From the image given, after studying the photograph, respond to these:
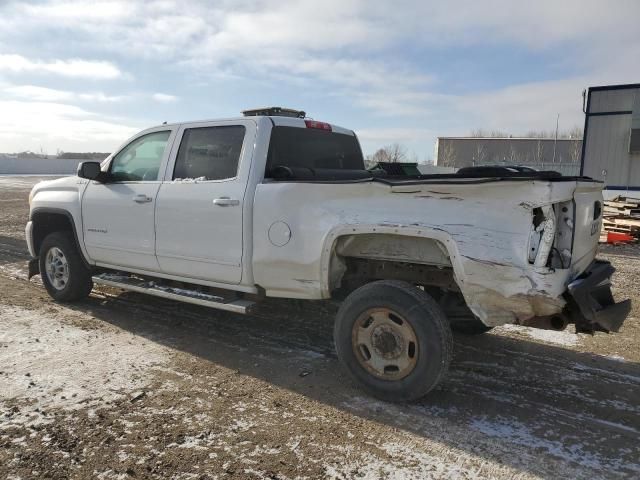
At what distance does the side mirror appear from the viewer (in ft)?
17.2

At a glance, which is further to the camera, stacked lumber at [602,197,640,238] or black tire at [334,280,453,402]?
stacked lumber at [602,197,640,238]

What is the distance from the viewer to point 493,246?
Answer: 3.11 m

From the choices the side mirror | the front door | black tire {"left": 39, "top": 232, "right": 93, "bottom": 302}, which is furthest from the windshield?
black tire {"left": 39, "top": 232, "right": 93, "bottom": 302}

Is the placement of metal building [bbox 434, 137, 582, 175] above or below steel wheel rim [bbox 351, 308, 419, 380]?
above

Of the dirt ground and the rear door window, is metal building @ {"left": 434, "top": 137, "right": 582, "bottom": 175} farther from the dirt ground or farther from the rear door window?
the rear door window

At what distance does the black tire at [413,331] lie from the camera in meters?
3.35

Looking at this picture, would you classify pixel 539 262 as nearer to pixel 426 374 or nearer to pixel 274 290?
pixel 426 374

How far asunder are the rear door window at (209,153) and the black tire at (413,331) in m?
1.65

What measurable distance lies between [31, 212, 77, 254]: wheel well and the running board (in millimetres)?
867

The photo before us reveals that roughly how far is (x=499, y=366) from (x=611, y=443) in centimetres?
123

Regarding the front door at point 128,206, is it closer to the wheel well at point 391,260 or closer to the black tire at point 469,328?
the wheel well at point 391,260

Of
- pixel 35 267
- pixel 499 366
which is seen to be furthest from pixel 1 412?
pixel 499 366

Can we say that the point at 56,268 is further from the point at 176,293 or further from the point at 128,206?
the point at 176,293

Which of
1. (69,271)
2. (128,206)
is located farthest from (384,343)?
(69,271)
